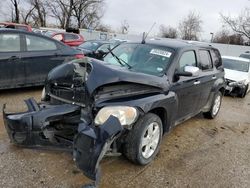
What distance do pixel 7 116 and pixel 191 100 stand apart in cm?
297

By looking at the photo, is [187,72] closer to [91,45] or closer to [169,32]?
[91,45]

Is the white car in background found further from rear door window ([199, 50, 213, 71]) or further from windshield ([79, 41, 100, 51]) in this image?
windshield ([79, 41, 100, 51])

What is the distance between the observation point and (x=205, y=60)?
17.8ft

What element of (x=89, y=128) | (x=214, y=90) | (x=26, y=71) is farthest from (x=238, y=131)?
(x=26, y=71)

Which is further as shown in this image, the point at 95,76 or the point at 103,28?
the point at 103,28

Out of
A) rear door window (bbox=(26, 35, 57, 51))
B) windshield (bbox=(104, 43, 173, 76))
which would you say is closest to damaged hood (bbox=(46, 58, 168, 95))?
windshield (bbox=(104, 43, 173, 76))

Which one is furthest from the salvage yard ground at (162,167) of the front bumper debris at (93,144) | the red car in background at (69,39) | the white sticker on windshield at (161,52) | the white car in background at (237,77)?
the red car in background at (69,39)

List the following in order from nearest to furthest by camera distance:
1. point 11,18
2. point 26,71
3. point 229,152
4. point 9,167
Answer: point 9,167, point 229,152, point 26,71, point 11,18

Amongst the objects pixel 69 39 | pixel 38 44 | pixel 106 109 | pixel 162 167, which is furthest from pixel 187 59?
pixel 69 39

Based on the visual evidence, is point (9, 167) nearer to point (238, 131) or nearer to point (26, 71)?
point (26, 71)

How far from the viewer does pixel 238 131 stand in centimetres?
579

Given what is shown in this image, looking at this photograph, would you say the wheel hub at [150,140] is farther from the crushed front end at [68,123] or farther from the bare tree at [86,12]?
the bare tree at [86,12]

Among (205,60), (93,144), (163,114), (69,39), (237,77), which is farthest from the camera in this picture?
(69,39)

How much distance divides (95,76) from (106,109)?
429 mm
